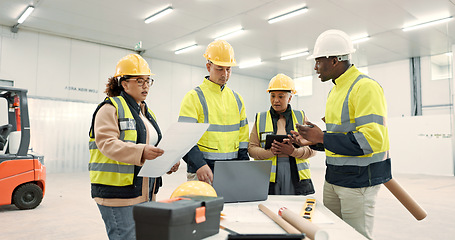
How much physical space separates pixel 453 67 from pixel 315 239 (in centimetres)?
1201

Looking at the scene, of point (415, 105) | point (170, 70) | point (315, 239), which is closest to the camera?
point (315, 239)

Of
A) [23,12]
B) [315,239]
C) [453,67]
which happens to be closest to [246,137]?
[315,239]

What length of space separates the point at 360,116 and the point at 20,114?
5.23 metres

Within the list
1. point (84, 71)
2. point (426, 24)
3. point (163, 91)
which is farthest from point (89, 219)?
point (426, 24)

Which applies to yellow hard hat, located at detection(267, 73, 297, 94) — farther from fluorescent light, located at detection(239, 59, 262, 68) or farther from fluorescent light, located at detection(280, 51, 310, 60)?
fluorescent light, located at detection(239, 59, 262, 68)

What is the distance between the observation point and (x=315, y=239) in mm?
1198

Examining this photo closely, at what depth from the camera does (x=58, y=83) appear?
1061 cm

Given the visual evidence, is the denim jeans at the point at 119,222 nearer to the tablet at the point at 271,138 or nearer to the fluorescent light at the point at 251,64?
the tablet at the point at 271,138

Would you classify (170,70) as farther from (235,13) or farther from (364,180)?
(364,180)

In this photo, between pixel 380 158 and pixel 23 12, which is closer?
pixel 380 158

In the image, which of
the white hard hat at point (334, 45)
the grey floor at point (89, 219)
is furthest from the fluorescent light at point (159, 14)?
the white hard hat at point (334, 45)

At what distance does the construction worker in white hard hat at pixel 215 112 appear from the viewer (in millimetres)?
2504

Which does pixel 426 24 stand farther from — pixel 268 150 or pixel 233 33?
pixel 268 150

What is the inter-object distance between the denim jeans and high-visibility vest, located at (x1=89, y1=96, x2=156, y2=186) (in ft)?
0.49
